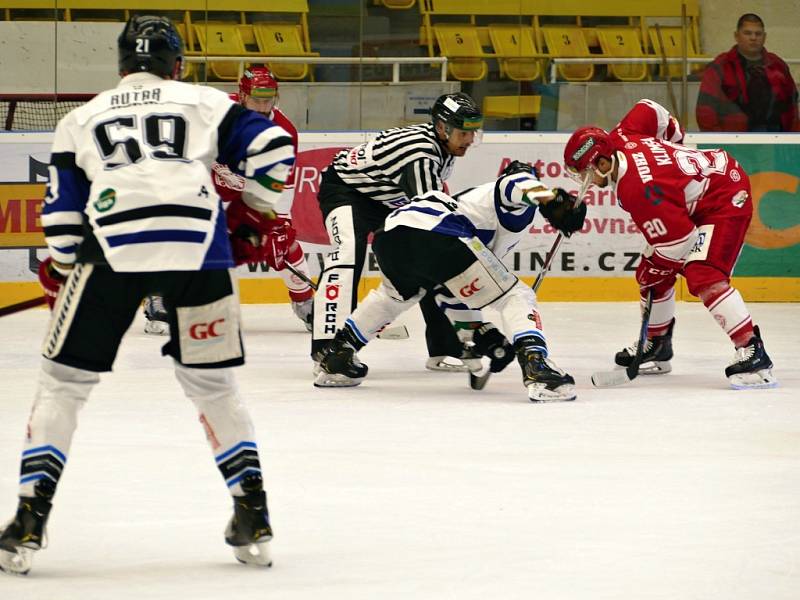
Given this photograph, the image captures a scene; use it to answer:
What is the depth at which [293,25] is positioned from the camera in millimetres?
8336

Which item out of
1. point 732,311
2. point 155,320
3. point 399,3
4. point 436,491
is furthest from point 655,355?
point 399,3

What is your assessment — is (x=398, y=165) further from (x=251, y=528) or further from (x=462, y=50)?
(x=462, y=50)

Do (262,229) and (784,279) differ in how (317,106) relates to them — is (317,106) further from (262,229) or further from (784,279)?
(262,229)

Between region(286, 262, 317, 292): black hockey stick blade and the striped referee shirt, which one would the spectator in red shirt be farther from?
the striped referee shirt

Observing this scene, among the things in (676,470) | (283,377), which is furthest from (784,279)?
(676,470)

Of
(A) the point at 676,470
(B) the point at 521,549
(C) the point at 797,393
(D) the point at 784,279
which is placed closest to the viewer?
(B) the point at 521,549

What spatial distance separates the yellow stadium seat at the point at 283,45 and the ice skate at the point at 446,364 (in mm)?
3016

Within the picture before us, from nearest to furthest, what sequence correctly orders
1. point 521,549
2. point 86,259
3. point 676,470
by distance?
point 86,259
point 521,549
point 676,470

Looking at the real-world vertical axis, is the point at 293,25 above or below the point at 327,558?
above

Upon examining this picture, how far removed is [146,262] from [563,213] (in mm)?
2139

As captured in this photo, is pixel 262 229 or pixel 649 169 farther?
pixel 649 169

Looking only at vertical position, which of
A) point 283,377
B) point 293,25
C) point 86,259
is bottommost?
point 283,377

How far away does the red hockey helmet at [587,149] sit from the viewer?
205 inches

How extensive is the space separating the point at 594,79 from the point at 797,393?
3.81m
